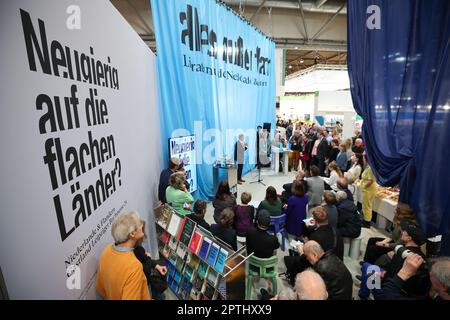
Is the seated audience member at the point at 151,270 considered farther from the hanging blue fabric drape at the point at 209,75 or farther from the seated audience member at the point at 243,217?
the hanging blue fabric drape at the point at 209,75

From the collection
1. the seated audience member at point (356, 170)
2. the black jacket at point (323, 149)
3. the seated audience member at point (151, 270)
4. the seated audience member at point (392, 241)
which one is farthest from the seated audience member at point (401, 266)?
the black jacket at point (323, 149)

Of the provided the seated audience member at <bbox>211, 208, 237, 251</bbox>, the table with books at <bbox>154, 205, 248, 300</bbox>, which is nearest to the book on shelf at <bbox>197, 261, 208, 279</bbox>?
the table with books at <bbox>154, 205, 248, 300</bbox>

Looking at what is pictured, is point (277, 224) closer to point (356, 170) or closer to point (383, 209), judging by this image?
point (383, 209)

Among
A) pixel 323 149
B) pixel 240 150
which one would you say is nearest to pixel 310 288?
pixel 240 150

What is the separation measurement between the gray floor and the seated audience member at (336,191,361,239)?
0.47 meters

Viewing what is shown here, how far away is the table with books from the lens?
2053mm

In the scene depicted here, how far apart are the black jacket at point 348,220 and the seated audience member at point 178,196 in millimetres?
1996

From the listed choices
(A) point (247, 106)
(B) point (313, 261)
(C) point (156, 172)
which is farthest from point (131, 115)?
(A) point (247, 106)

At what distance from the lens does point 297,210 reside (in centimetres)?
344

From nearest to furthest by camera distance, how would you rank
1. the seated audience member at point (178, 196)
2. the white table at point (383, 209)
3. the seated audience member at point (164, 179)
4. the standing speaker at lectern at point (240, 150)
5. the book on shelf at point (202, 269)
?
the book on shelf at point (202, 269) → the seated audience member at point (178, 196) → the seated audience member at point (164, 179) → the white table at point (383, 209) → the standing speaker at lectern at point (240, 150)

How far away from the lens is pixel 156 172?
153 inches

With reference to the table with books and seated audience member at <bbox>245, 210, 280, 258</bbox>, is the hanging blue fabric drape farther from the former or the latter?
seated audience member at <bbox>245, 210, 280, 258</bbox>

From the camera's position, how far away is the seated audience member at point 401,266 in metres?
1.81

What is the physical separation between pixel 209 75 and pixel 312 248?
4021mm
